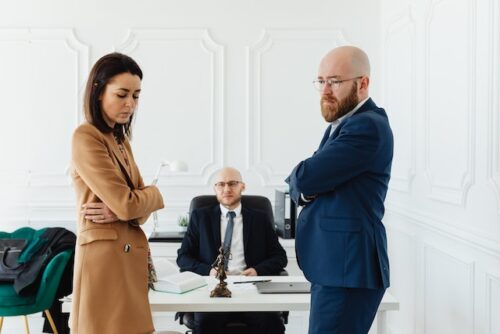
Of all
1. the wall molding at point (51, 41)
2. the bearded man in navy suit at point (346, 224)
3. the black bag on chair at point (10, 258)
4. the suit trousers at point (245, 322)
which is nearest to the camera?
the bearded man in navy suit at point (346, 224)

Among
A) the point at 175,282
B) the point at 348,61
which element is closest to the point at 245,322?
the point at 175,282

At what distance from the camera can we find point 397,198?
3.84m

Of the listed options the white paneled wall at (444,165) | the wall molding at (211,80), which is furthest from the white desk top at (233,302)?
the wall molding at (211,80)

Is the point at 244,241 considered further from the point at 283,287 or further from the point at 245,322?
the point at 283,287

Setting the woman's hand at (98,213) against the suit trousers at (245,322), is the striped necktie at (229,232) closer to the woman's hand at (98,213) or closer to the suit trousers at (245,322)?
the suit trousers at (245,322)

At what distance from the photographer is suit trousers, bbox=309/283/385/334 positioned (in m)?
1.95

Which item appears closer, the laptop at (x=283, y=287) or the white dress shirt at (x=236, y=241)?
the laptop at (x=283, y=287)

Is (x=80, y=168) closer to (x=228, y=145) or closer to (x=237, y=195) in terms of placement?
(x=237, y=195)

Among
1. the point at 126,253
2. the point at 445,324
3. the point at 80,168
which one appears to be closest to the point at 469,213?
→ the point at 445,324

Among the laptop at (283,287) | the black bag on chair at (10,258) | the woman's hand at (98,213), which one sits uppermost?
the woman's hand at (98,213)

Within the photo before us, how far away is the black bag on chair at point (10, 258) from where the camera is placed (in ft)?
11.7

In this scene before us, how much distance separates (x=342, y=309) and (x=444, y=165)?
4.37 feet

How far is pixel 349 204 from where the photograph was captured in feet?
6.48

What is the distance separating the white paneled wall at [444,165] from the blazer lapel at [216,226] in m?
1.22
